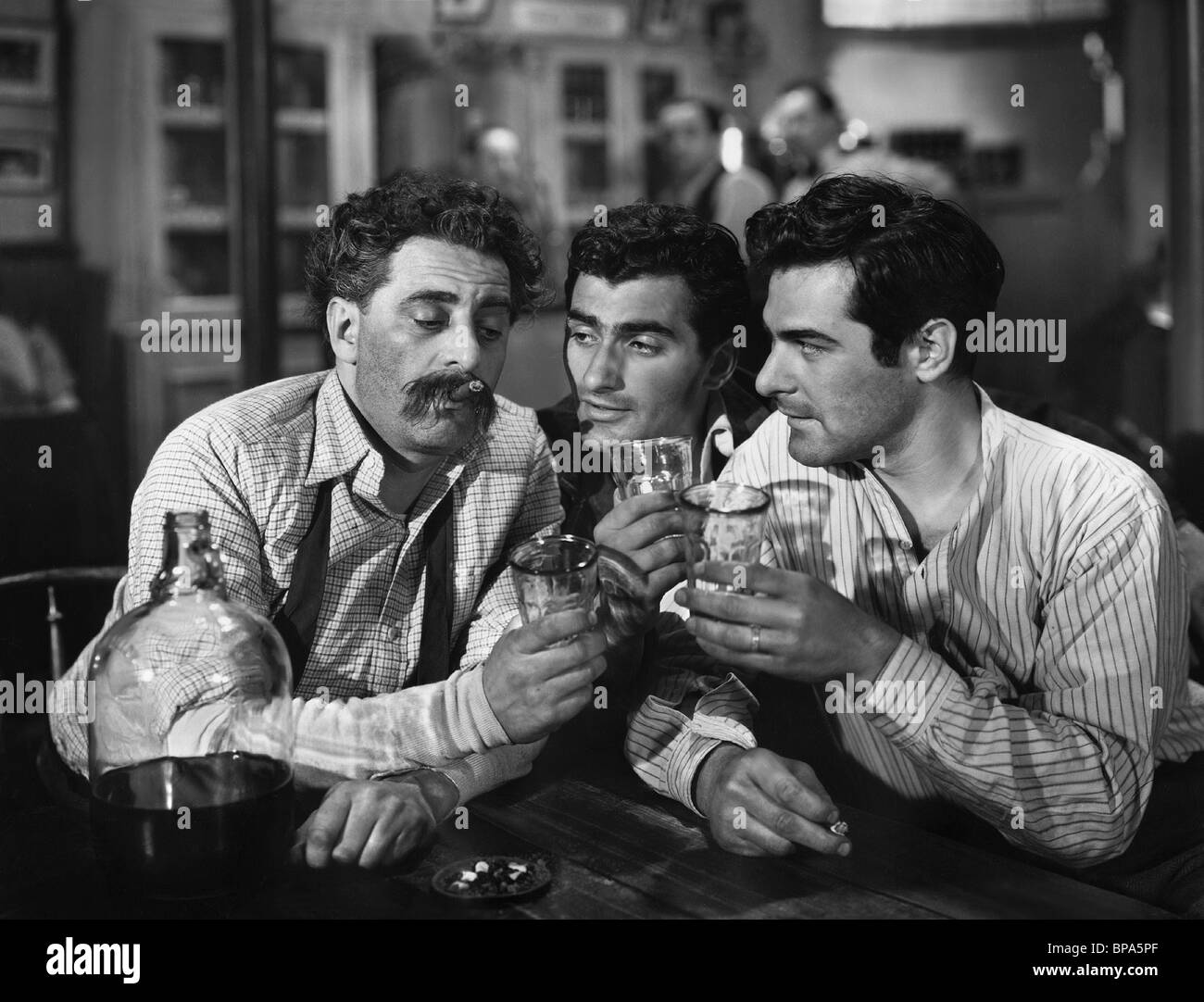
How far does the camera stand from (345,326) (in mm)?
1800

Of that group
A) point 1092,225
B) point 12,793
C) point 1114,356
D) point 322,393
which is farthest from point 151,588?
point 1092,225

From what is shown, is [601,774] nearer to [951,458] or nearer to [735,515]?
[735,515]

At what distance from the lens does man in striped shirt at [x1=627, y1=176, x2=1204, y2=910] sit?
1439 mm

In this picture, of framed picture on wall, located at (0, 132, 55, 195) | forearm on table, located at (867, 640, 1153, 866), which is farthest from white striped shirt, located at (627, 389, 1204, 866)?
framed picture on wall, located at (0, 132, 55, 195)

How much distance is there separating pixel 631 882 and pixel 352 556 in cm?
68

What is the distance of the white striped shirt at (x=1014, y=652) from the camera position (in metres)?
1.52

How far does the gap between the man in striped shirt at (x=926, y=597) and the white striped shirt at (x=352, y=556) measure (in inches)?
10.3

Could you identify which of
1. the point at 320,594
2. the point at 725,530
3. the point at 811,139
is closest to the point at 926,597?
the point at 725,530

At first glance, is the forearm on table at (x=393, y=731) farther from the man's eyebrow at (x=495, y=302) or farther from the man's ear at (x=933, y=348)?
the man's ear at (x=933, y=348)

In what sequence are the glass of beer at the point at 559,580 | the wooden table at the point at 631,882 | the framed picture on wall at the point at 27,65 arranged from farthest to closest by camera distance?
the framed picture on wall at the point at 27,65
the glass of beer at the point at 559,580
the wooden table at the point at 631,882

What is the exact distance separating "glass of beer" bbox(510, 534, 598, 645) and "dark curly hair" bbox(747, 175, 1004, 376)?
482mm

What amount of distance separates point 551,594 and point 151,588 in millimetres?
423

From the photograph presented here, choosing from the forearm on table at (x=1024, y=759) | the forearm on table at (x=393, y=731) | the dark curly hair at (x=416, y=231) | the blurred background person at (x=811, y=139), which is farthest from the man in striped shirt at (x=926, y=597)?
the blurred background person at (x=811, y=139)

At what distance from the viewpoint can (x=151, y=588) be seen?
135cm
